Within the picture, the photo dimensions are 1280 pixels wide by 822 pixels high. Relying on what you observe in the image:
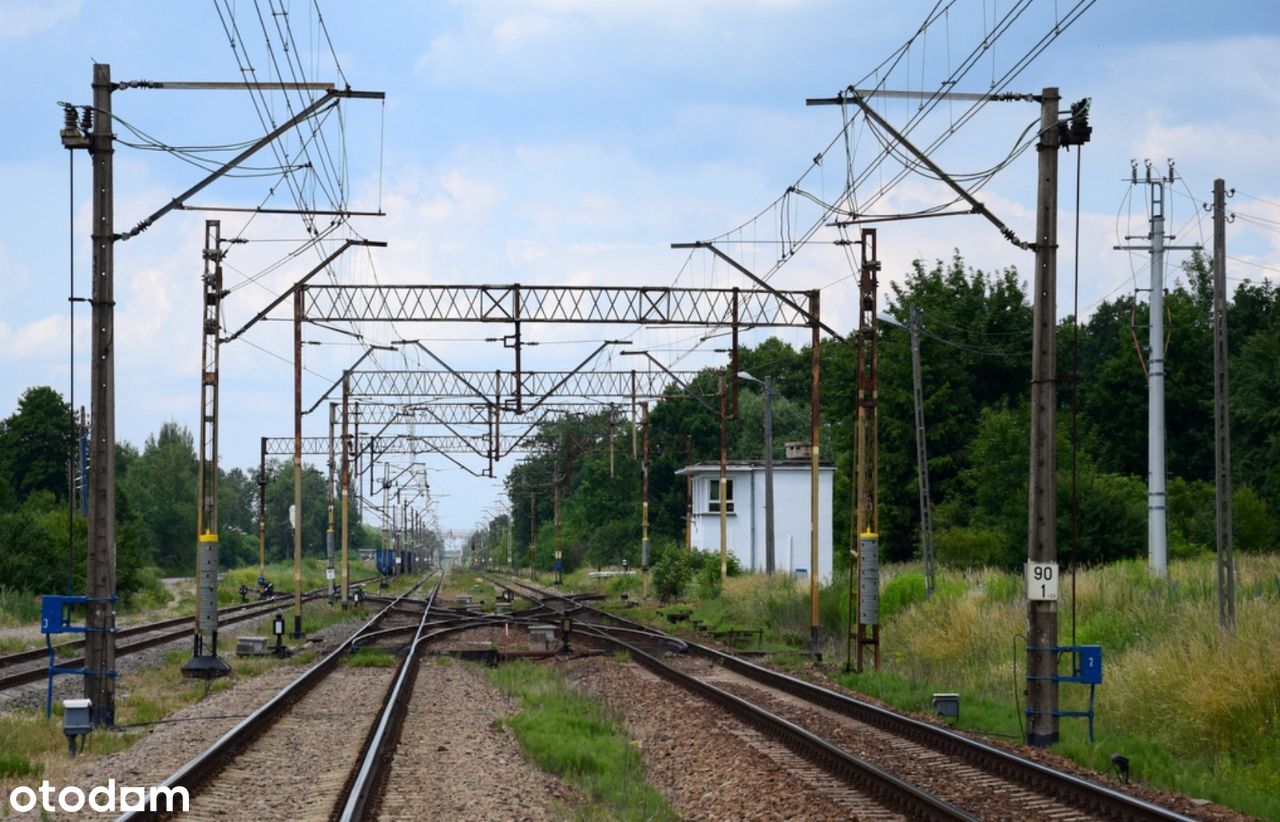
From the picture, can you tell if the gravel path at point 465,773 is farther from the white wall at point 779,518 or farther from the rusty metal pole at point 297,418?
the white wall at point 779,518

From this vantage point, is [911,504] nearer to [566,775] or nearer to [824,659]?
[824,659]

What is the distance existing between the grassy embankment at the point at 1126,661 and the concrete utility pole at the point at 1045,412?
4.06ft

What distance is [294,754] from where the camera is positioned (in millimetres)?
16531

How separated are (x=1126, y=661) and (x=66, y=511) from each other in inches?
2199

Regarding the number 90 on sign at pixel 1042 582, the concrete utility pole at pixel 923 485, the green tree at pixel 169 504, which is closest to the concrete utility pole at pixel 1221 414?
the number 90 on sign at pixel 1042 582

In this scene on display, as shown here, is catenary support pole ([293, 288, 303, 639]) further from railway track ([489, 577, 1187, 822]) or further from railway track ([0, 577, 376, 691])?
railway track ([489, 577, 1187, 822])

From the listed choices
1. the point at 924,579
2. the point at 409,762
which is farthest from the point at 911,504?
the point at 409,762

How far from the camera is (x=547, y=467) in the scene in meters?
139

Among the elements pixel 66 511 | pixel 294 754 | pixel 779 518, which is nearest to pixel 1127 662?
pixel 294 754

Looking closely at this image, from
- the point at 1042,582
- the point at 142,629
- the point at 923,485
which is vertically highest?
the point at 923,485

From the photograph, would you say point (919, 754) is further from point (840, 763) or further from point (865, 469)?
point (865, 469)

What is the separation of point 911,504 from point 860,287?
4674 cm

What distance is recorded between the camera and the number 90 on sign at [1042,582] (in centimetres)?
1847

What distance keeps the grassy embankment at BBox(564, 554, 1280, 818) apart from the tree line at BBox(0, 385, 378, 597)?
623 inches
